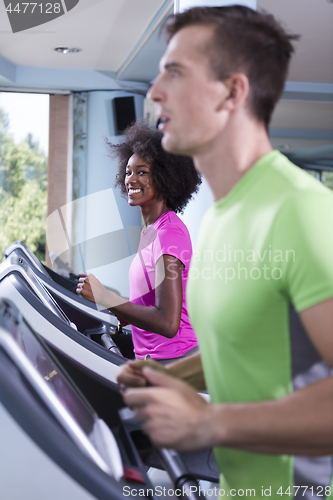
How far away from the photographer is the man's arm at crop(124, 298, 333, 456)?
56 centimetres

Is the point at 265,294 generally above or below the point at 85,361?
above

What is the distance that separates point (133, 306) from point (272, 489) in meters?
0.98

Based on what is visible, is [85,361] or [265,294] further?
[85,361]

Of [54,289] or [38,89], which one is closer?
[54,289]

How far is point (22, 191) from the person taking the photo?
5.99 metres

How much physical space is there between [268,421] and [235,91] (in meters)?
0.43

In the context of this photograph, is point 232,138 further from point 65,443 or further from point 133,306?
point 133,306

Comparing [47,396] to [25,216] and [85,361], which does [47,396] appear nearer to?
[85,361]

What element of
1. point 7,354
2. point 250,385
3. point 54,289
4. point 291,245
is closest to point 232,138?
point 291,245

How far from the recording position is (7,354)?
76 cm

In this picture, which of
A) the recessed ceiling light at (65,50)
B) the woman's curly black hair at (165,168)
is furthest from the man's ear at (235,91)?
the recessed ceiling light at (65,50)

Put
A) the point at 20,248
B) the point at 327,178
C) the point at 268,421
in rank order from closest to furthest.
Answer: the point at 268,421 < the point at 20,248 < the point at 327,178

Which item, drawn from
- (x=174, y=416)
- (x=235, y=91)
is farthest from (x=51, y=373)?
(x=235, y=91)

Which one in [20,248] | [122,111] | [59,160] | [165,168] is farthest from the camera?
[59,160]
